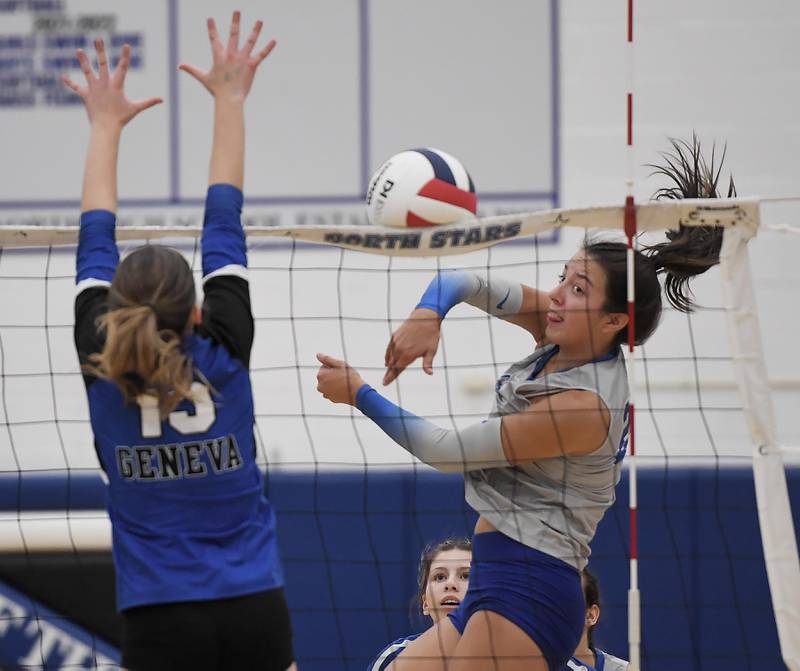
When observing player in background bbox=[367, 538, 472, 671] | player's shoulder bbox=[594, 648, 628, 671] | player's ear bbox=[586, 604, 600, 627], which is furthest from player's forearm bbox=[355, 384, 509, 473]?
player's shoulder bbox=[594, 648, 628, 671]

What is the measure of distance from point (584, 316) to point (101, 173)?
126 cm

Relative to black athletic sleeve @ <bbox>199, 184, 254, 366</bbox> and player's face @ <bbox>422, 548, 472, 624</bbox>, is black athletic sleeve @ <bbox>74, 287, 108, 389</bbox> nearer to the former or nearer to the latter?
black athletic sleeve @ <bbox>199, 184, 254, 366</bbox>

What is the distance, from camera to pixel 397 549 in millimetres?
5145

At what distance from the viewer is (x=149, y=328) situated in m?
2.45

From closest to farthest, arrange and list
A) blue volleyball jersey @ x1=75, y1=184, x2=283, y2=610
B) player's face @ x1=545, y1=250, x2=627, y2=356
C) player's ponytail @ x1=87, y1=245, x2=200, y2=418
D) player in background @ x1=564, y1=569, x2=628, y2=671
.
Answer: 1. player's ponytail @ x1=87, y1=245, x2=200, y2=418
2. blue volleyball jersey @ x1=75, y1=184, x2=283, y2=610
3. player's face @ x1=545, y1=250, x2=627, y2=356
4. player in background @ x1=564, y1=569, x2=628, y2=671

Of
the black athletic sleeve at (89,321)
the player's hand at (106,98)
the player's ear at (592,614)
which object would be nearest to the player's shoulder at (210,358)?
the black athletic sleeve at (89,321)

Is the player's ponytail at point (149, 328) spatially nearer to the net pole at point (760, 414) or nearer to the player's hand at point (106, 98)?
the player's hand at point (106, 98)

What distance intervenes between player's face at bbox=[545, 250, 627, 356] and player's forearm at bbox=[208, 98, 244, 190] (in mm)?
905

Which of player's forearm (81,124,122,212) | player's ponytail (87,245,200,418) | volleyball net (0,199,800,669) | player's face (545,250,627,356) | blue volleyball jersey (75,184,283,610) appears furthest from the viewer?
volleyball net (0,199,800,669)

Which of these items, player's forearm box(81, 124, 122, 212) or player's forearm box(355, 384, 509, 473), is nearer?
player's forearm box(81, 124, 122, 212)

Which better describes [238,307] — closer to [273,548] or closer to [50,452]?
[273,548]

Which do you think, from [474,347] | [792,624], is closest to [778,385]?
[474,347]

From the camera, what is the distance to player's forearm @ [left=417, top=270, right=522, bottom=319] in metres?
3.21

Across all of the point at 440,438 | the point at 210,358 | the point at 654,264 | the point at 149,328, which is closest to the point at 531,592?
the point at 440,438
